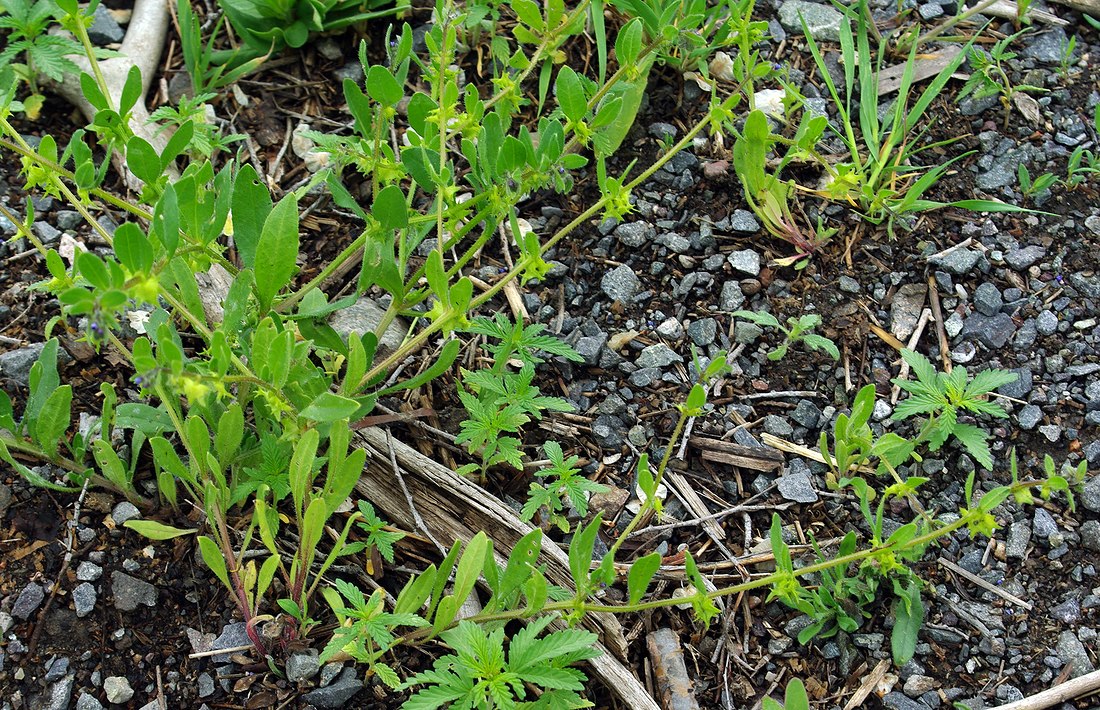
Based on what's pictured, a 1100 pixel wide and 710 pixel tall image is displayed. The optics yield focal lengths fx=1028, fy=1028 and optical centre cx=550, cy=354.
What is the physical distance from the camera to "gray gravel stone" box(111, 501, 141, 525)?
2615 mm

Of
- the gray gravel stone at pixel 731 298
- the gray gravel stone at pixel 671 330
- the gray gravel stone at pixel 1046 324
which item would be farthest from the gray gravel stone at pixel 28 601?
the gray gravel stone at pixel 1046 324

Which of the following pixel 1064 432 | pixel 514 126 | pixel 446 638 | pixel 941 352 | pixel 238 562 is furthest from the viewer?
pixel 514 126

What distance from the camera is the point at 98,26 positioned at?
12.2ft

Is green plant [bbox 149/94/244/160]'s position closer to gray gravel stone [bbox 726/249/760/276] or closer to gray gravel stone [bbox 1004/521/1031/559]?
gray gravel stone [bbox 726/249/760/276]

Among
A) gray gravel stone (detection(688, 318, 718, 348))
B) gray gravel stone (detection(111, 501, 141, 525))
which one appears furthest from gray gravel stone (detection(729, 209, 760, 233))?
gray gravel stone (detection(111, 501, 141, 525))

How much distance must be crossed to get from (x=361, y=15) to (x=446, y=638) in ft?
7.49

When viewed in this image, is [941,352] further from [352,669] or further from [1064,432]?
[352,669]

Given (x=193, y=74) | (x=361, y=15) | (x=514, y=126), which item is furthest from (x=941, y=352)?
(x=193, y=74)

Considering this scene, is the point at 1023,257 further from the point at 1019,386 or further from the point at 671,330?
the point at 671,330

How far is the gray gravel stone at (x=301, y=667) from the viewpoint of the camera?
242 centimetres

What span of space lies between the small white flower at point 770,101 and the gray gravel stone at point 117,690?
8.72 feet

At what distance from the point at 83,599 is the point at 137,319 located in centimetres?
85

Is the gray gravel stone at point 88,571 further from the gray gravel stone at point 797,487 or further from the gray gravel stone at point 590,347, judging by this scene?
the gray gravel stone at point 797,487

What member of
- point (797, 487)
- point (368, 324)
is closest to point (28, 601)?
point (368, 324)
